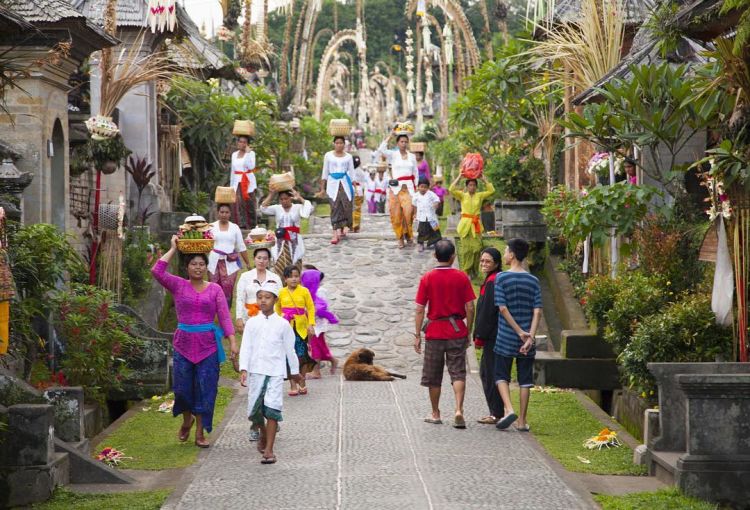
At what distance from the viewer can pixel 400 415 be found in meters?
12.8

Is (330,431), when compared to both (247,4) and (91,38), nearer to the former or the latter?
(91,38)

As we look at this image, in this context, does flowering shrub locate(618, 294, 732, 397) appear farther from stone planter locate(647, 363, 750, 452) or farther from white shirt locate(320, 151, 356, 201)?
white shirt locate(320, 151, 356, 201)

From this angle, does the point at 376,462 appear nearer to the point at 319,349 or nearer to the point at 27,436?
the point at 27,436

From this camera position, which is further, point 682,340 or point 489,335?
point 489,335

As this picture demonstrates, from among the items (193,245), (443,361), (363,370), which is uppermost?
(193,245)

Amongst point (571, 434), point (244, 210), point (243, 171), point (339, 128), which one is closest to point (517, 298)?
point (571, 434)

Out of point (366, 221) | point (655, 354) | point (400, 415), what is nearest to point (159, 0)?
point (400, 415)

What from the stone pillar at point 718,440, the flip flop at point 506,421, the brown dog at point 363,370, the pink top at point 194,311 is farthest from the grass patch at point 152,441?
the stone pillar at point 718,440

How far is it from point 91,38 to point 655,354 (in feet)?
25.5

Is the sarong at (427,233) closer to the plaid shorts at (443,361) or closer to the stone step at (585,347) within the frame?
the stone step at (585,347)

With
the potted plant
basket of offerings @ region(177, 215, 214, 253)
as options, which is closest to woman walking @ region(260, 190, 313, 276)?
the potted plant

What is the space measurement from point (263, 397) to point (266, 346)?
0.46 meters

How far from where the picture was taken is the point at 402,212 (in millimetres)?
23641

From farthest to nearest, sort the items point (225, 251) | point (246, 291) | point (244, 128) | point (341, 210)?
point (341, 210) < point (244, 128) < point (225, 251) < point (246, 291)
